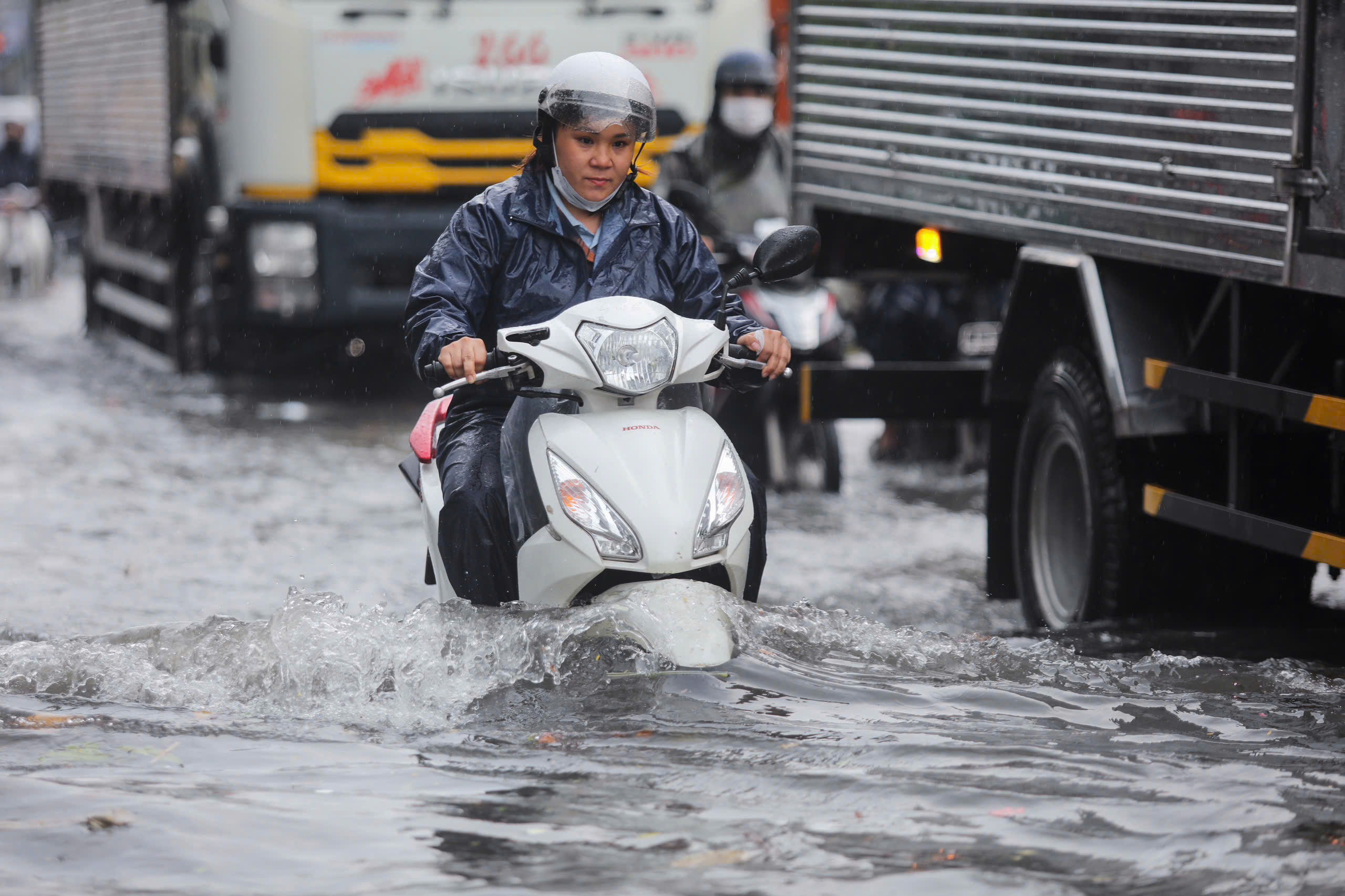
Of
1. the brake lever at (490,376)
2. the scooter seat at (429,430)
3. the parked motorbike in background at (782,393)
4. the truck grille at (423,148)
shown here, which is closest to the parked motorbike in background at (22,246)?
the truck grille at (423,148)

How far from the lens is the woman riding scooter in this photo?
4.96 m

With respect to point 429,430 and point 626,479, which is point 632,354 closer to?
point 626,479

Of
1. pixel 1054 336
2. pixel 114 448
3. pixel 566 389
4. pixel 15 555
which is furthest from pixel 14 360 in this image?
pixel 566 389

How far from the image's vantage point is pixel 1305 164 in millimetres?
5383

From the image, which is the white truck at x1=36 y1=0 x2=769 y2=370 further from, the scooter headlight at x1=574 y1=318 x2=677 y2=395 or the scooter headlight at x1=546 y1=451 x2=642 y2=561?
the scooter headlight at x1=546 y1=451 x2=642 y2=561

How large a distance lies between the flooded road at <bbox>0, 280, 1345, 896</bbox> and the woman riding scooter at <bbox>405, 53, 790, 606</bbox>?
9.6 inches

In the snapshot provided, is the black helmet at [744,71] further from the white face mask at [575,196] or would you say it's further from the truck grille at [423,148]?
the white face mask at [575,196]

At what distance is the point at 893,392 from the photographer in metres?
8.10

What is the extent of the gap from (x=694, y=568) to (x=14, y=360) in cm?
1351

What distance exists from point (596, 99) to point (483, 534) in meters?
1.08

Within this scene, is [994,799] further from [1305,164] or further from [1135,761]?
[1305,164]

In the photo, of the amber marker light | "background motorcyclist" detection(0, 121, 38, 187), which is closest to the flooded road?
the amber marker light

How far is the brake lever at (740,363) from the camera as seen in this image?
502 cm

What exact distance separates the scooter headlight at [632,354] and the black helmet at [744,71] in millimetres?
5818
